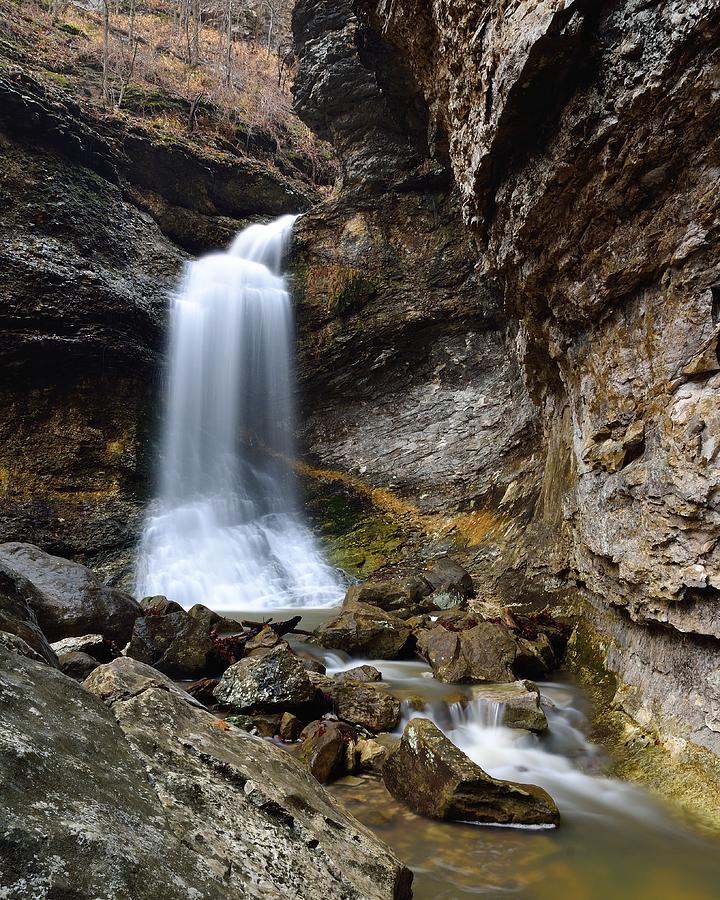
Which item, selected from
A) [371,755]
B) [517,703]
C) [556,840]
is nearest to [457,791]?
[556,840]

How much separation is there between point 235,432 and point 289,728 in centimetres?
1224

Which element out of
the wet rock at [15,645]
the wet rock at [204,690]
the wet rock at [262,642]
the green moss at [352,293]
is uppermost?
the green moss at [352,293]

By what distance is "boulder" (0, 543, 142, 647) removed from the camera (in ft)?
19.1

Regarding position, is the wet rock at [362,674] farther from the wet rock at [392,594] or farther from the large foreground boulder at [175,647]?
the wet rock at [392,594]

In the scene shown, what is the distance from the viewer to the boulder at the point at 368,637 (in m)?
6.52

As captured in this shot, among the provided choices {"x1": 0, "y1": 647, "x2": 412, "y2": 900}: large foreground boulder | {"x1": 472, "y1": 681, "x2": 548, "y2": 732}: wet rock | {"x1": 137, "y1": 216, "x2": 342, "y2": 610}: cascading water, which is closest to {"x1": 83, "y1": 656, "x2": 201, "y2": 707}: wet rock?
{"x1": 0, "y1": 647, "x2": 412, "y2": 900}: large foreground boulder

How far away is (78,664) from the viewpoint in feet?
15.1

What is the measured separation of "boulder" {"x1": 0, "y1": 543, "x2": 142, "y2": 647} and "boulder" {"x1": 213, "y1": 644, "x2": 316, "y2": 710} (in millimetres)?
2152

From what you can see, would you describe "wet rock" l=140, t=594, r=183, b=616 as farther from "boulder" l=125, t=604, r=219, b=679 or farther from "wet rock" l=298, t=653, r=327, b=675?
"wet rock" l=298, t=653, r=327, b=675

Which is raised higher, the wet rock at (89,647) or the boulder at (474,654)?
the wet rock at (89,647)

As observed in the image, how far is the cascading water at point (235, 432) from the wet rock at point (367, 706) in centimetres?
775

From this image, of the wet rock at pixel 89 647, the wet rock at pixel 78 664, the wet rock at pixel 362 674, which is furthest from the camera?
the wet rock at pixel 362 674

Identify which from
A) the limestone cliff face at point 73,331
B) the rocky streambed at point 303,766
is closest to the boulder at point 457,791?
the rocky streambed at point 303,766

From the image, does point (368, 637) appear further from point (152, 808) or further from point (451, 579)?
point (152, 808)
